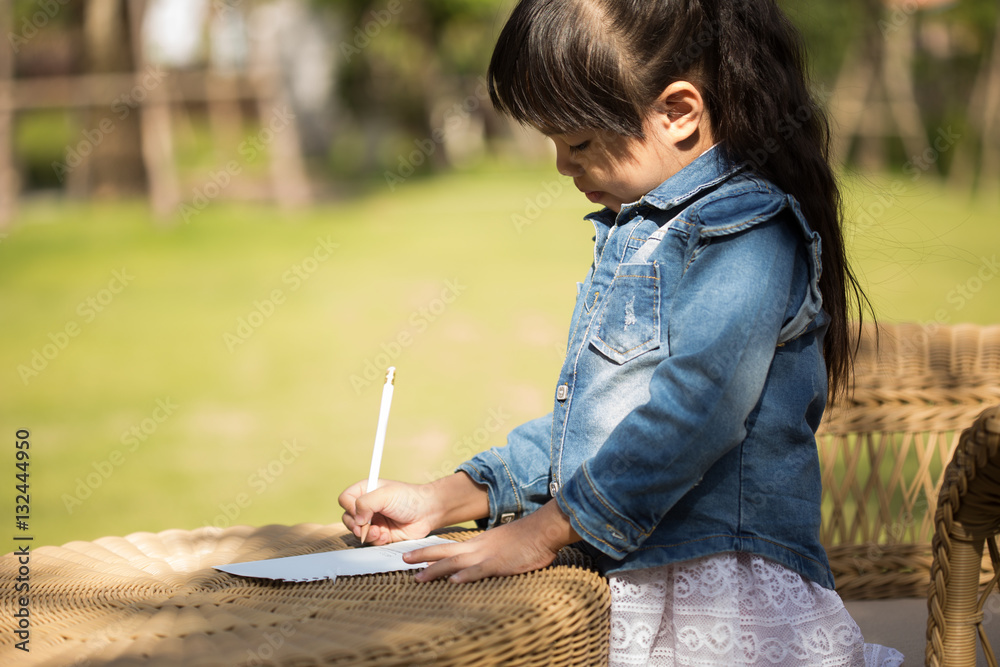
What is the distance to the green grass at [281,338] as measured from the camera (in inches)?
139

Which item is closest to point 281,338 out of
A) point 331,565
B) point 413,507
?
point 413,507

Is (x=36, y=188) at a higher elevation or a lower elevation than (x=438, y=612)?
higher

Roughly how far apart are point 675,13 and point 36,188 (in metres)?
10.7

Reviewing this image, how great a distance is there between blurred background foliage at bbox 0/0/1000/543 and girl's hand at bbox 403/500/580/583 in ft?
1.96

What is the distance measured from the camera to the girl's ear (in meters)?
1.19

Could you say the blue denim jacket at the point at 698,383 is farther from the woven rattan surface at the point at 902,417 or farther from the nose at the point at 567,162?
the woven rattan surface at the point at 902,417

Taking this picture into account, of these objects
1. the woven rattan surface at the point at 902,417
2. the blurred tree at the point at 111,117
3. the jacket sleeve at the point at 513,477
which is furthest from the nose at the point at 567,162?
the blurred tree at the point at 111,117

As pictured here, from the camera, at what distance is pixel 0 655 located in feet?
3.16

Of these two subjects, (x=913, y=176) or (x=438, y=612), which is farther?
(x=913, y=176)

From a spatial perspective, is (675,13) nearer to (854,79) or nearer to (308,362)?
(308,362)

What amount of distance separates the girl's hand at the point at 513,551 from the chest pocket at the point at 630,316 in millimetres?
212

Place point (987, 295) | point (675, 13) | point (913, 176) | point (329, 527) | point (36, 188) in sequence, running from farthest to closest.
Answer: point (36, 188) < point (913, 176) < point (987, 295) < point (329, 527) < point (675, 13)

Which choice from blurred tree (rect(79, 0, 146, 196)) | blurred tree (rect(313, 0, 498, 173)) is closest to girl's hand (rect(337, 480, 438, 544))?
blurred tree (rect(79, 0, 146, 196))

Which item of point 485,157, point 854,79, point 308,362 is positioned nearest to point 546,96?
point 308,362
